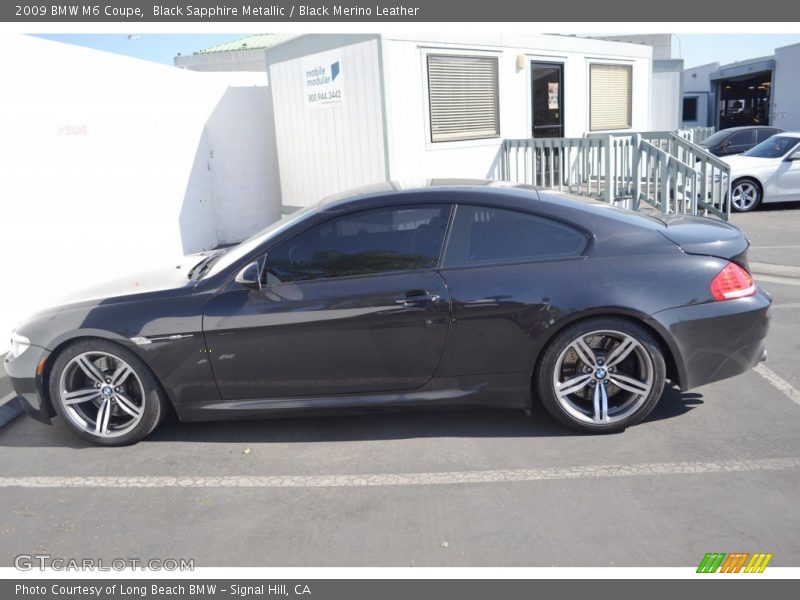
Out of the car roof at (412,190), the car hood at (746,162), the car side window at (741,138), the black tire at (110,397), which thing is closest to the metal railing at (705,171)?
the car hood at (746,162)

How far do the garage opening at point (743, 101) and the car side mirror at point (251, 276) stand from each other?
107ft

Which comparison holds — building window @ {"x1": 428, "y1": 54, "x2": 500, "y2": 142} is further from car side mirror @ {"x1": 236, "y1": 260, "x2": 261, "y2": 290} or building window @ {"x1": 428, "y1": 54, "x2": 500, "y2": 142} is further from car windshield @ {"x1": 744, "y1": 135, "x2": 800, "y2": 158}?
car side mirror @ {"x1": 236, "y1": 260, "x2": 261, "y2": 290}

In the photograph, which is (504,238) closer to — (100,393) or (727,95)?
(100,393)

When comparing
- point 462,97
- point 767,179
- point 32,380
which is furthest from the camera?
point 767,179

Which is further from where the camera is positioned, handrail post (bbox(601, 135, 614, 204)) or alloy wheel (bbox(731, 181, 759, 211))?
alloy wheel (bbox(731, 181, 759, 211))

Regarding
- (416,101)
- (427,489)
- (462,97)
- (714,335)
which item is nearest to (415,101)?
(416,101)

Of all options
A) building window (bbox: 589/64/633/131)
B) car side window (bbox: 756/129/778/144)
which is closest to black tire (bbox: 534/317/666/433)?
building window (bbox: 589/64/633/131)

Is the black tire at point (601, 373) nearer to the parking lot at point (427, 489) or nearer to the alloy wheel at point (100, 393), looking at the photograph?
the parking lot at point (427, 489)

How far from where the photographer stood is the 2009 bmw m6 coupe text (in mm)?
4102

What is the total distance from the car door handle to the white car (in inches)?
437

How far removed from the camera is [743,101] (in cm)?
3300

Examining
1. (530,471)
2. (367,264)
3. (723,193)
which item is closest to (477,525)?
(530,471)

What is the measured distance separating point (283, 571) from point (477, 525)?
37.1 inches

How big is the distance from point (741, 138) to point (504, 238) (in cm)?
1573
